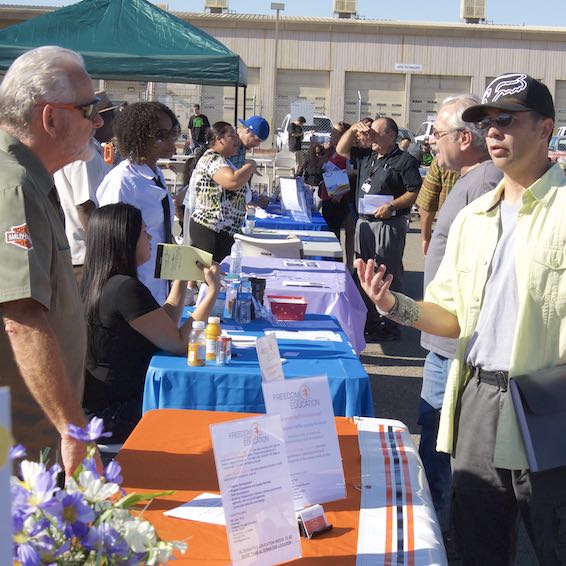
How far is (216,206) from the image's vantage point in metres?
6.48

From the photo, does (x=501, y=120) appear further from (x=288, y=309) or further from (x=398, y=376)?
(x=398, y=376)

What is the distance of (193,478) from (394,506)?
531 mm

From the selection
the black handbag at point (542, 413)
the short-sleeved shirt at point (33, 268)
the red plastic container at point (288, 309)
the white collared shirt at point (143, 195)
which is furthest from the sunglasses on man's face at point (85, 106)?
the white collared shirt at point (143, 195)

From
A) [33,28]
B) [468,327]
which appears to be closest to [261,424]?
[468,327]

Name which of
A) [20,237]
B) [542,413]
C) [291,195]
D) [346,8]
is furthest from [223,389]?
[346,8]

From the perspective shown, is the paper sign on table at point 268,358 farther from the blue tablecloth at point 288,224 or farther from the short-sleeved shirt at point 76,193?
the blue tablecloth at point 288,224

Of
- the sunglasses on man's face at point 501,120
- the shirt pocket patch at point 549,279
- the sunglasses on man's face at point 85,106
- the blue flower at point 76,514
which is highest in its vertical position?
the sunglasses on man's face at point 501,120

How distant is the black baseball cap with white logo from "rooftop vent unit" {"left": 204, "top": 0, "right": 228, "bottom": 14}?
121 ft

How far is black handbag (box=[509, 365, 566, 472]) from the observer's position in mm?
2244

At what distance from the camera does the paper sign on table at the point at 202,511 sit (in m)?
1.99

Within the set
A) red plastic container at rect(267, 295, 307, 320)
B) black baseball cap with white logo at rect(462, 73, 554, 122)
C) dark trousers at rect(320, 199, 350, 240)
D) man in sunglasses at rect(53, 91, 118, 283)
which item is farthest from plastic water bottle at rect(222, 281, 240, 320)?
dark trousers at rect(320, 199, 350, 240)

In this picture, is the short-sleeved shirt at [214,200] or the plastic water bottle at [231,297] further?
the short-sleeved shirt at [214,200]

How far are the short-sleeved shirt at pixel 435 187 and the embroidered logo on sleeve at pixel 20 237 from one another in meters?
3.99

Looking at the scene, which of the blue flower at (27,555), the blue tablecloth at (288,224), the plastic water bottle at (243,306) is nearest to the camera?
the blue flower at (27,555)
